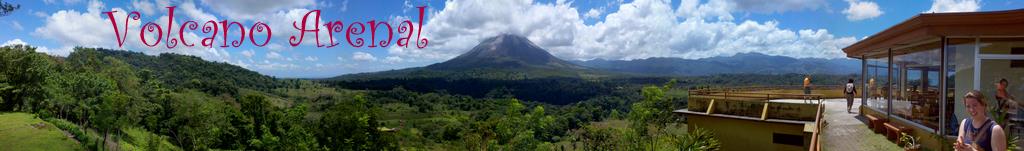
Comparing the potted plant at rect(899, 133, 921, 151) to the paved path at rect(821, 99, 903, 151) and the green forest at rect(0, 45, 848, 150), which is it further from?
the green forest at rect(0, 45, 848, 150)

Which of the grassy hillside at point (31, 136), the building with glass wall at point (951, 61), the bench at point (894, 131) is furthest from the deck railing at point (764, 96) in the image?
the grassy hillside at point (31, 136)

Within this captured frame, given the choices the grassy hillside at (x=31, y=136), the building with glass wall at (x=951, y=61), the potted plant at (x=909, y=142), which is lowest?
the grassy hillside at (x=31, y=136)

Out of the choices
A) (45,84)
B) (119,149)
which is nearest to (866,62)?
(119,149)

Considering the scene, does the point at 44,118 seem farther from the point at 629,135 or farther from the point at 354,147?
the point at 629,135

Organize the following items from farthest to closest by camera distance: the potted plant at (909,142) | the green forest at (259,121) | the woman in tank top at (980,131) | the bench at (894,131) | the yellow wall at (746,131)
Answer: the green forest at (259,121)
the yellow wall at (746,131)
the bench at (894,131)
the potted plant at (909,142)
the woman in tank top at (980,131)

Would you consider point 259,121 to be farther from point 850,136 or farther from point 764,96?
point 850,136

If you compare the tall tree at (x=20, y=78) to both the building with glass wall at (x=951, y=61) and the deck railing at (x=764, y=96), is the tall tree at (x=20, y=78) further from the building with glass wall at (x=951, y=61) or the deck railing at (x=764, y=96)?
the building with glass wall at (x=951, y=61)
